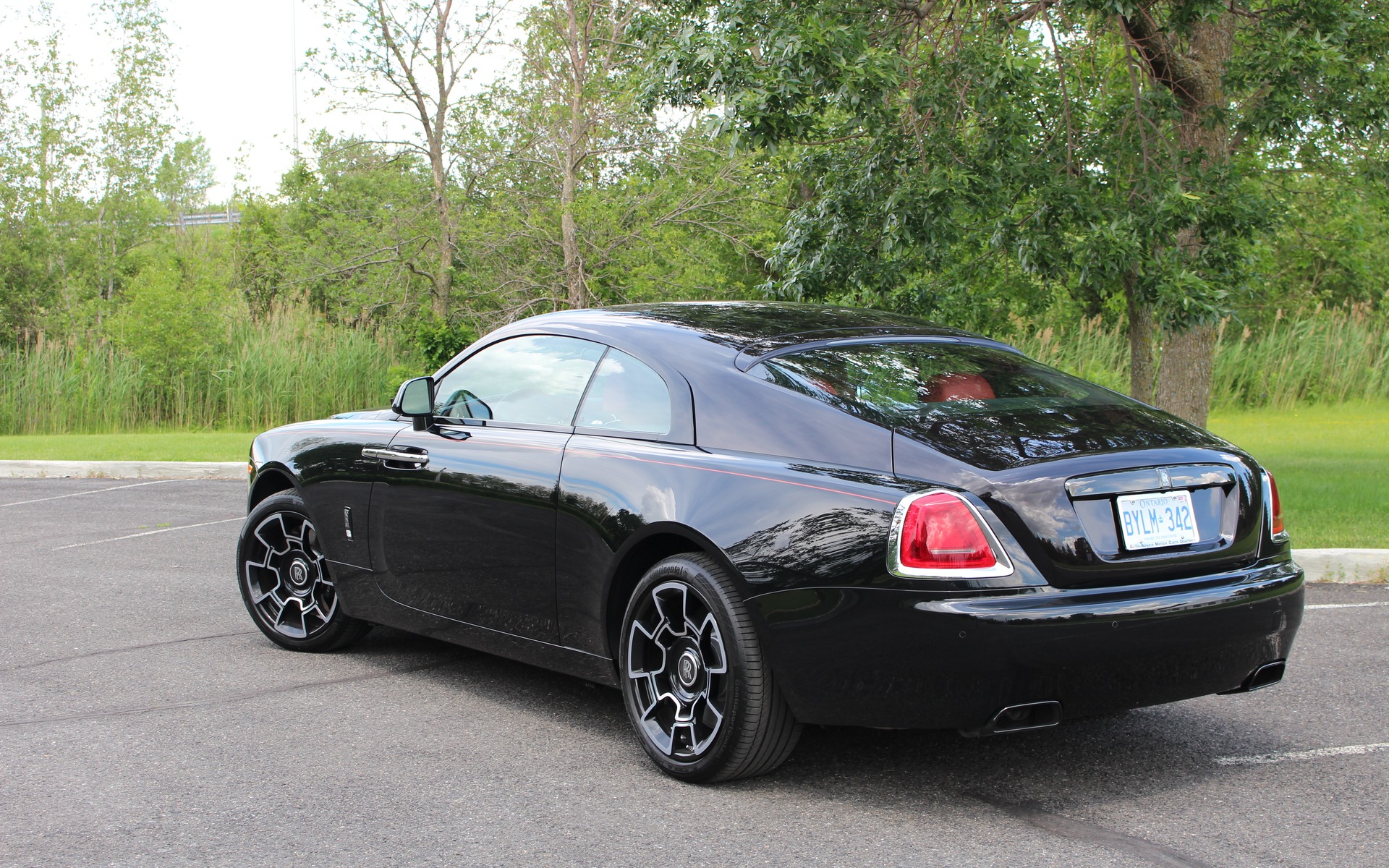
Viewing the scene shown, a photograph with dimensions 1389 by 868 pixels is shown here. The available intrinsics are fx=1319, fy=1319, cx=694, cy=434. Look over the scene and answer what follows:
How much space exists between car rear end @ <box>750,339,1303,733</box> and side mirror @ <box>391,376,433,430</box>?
2054mm

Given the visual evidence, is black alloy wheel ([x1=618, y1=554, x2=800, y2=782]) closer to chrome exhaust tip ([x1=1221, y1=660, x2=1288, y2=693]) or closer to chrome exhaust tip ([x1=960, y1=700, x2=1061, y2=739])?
chrome exhaust tip ([x1=960, y1=700, x2=1061, y2=739])

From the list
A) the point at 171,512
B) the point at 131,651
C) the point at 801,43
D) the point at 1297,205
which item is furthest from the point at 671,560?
the point at 1297,205

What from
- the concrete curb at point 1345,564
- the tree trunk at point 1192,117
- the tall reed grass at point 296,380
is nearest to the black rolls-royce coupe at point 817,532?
the concrete curb at point 1345,564

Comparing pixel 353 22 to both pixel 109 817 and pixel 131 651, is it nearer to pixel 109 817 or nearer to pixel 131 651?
pixel 131 651

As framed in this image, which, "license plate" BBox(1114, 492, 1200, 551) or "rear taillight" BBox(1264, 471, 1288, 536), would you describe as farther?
"rear taillight" BBox(1264, 471, 1288, 536)

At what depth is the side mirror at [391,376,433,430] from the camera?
5.46m

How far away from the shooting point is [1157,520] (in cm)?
391

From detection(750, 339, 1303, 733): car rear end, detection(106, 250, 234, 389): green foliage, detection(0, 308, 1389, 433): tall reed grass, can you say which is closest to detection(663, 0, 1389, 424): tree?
detection(750, 339, 1303, 733): car rear end

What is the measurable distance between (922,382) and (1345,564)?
4502 millimetres

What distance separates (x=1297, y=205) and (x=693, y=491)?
1591 cm

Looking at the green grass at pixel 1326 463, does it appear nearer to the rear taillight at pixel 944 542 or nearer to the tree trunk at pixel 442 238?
the rear taillight at pixel 944 542

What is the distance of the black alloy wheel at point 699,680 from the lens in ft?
13.1

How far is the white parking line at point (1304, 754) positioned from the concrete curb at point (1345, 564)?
3.36m

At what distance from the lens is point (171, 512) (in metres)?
11.3
